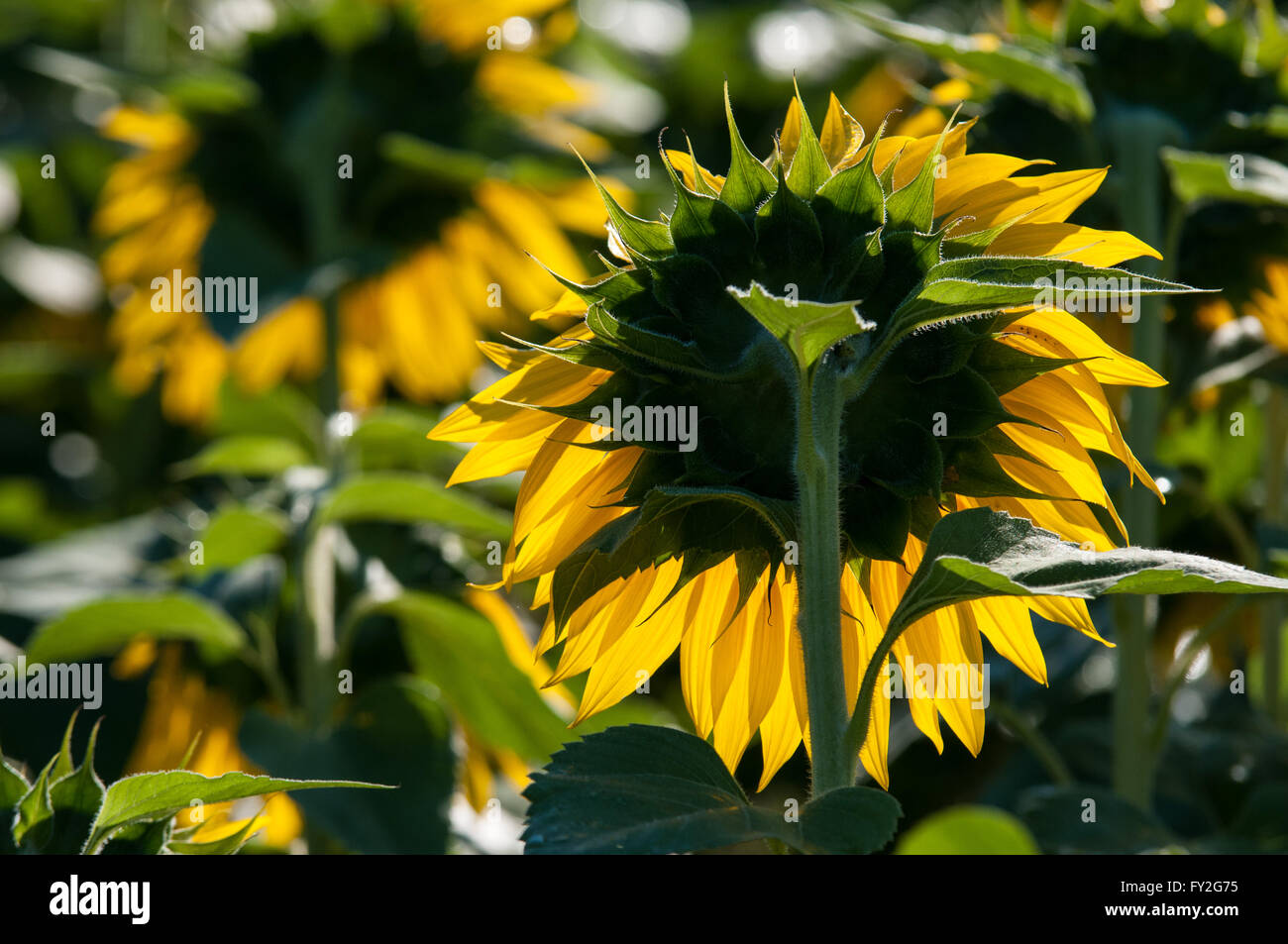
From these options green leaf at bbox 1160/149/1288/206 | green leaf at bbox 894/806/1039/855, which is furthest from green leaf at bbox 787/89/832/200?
green leaf at bbox 894/806/1039/855

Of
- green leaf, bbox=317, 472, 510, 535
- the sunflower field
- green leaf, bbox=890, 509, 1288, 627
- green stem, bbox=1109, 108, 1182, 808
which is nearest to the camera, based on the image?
green leaf, bbox=890, 509, 1288, 627

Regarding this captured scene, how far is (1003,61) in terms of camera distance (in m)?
1.00

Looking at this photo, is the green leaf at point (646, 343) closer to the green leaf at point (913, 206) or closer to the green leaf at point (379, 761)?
the green leaf at point (913, 206)

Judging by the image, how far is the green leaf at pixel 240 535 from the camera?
4.34 feet

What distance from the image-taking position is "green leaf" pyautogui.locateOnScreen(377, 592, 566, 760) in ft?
4.17

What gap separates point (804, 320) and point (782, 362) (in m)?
0.09

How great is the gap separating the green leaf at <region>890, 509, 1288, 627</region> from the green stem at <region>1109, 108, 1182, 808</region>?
0.46 m

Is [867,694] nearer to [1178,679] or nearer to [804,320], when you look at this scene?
[804,320]

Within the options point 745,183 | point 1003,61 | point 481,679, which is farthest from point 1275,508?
point 745,183

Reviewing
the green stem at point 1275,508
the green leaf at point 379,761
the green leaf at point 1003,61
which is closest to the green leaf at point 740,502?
the green leaf at point 1003,61

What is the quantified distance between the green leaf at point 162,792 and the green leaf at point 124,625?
51 centimetres

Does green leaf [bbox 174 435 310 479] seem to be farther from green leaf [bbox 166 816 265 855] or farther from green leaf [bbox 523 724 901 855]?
green leaf [bbox 523 724 901 855]

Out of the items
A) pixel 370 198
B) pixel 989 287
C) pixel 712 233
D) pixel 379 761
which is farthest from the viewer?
pixel 370 198

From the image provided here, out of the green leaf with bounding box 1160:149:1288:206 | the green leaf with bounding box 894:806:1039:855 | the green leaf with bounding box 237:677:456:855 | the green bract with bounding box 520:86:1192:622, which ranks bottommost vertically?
the green leaf with bounding box 894:806:1039:855
